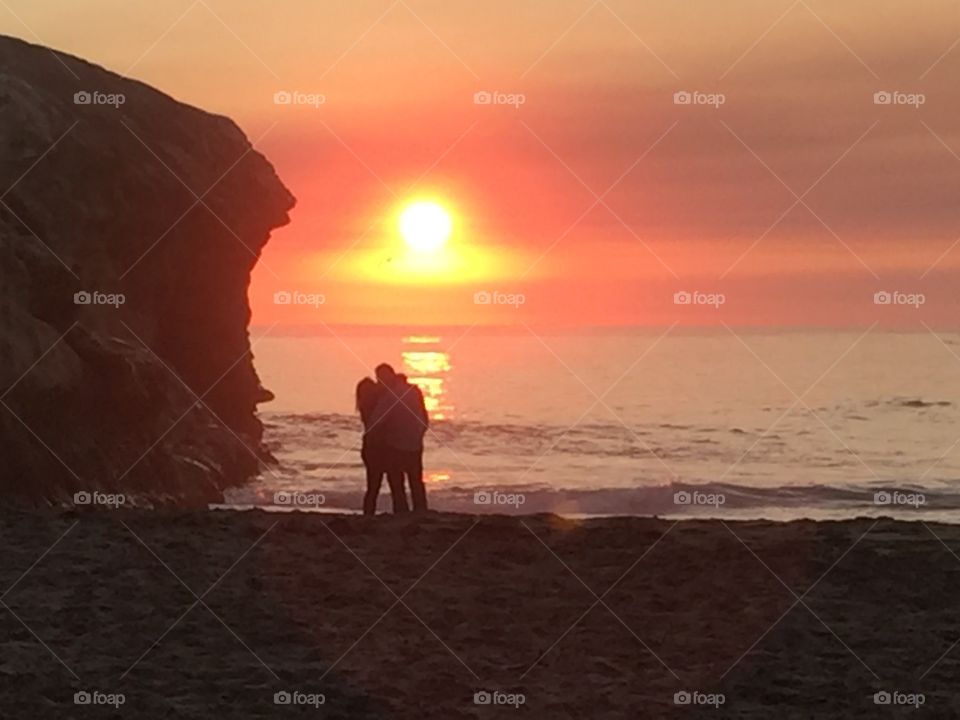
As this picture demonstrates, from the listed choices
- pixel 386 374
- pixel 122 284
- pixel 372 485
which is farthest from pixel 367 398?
pixel 122 284

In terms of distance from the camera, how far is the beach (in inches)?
417

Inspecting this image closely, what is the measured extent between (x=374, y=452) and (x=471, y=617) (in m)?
7.14

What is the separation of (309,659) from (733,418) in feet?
275

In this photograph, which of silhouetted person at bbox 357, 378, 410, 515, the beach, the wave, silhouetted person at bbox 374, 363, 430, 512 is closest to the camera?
the beach

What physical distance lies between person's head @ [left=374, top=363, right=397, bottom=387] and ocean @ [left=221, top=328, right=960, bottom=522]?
26.3ft

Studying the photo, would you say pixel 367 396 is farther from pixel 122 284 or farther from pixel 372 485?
pixel 122 284

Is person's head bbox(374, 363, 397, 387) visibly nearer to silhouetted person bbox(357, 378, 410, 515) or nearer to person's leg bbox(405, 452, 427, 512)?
silhouetted person bbox(357, 378, 410, 515)

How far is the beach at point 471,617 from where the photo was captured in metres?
10.6

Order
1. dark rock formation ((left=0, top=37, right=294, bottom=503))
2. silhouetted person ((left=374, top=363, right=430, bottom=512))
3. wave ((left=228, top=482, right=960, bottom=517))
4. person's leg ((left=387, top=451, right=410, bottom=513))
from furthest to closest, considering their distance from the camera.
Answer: wave ((left=228, top=482, right=960, bottom=517)), dark rock formation ((left=0, top=37, right=294, bottom=503)), person's leg ((left=387, top=451, right=410, bottom=513)), silhouetted person ((left=374, top=363, right=430, bottom=512))

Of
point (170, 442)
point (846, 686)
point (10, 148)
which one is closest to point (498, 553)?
point (846, 686)

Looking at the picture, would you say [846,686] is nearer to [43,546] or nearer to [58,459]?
[43,546]

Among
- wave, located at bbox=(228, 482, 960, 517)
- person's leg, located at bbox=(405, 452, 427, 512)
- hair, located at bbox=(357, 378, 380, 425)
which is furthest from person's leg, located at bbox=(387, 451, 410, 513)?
wave, located at bbox=(228, 482, 960, 517)

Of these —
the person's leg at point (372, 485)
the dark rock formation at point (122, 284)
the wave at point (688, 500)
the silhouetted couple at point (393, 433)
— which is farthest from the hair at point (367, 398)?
the wave at point (688, 500)

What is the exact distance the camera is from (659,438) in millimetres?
81125
